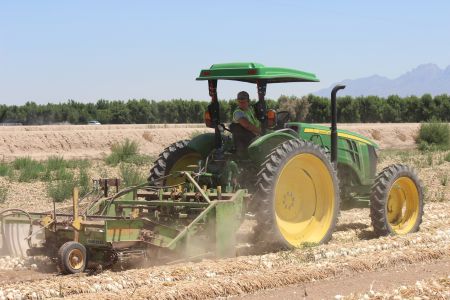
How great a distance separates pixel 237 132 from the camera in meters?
9.37

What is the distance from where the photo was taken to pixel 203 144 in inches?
391

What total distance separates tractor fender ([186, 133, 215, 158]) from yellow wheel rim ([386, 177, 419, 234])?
9.08 feet

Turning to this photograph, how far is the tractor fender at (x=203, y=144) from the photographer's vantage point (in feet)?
32.3

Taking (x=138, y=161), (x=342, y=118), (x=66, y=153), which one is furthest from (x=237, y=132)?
(x=342, y=118)

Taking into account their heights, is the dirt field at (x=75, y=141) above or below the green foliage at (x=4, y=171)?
above

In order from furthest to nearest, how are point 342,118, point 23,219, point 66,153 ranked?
point 342,118
point 66,153
point 23,219

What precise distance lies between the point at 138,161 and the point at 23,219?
51.1 ft

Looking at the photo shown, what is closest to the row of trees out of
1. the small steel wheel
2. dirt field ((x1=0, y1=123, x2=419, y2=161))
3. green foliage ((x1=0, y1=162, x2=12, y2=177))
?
dirt field ((x1=0, y1=123, x2=419, y2=161))

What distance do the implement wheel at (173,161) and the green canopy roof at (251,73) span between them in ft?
3.90

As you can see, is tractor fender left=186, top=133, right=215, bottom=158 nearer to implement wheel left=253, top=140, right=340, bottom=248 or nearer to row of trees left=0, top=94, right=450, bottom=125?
implement wheel left=253, top=140, right=340, bottom=248

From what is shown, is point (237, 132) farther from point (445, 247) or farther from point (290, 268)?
point (445, 247)

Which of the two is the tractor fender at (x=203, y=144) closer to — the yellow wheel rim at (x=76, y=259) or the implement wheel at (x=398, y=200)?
the implement wheel at (x=398, y=200)

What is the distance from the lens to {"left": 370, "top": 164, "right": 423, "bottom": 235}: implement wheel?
10.1 meters

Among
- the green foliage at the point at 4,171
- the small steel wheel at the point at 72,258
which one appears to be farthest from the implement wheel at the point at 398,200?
the green foliage at the point at 4,171
